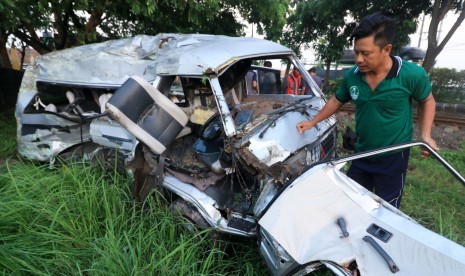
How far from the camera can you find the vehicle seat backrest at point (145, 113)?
8.14 ft

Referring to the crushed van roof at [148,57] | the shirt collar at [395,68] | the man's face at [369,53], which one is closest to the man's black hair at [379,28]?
the man's face at [369,53]

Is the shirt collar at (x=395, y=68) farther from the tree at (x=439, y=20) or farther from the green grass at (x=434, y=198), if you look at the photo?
the tree at (x=439, y=20)

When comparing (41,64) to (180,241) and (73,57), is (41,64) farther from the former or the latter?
(180,241)

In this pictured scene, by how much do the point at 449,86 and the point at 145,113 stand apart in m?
11.9

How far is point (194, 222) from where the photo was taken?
2.63m

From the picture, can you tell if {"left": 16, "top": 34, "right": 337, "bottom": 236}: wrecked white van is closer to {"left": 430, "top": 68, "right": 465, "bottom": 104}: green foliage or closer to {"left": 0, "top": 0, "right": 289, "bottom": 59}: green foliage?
{"left": 0, "top": 0, "right": 289, "bottom": 59}: green foliage

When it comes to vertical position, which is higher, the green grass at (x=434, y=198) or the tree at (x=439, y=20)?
the tree at (x=439, y=20)

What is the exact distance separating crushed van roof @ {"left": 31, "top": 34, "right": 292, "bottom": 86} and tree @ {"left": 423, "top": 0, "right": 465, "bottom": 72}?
645cm

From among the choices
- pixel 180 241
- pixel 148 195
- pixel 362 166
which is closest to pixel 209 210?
pixel 180 241

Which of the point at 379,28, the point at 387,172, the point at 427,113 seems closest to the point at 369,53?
the point at 379,28

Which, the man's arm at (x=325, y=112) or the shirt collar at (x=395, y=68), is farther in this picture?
the man's arm at (x=325, y=112)

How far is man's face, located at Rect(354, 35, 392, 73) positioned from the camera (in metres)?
1.97

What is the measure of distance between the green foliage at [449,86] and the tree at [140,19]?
7.14m

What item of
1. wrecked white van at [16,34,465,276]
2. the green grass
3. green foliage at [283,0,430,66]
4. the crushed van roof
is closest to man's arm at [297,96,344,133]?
wrecked white van at [16,34,465,276]
